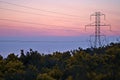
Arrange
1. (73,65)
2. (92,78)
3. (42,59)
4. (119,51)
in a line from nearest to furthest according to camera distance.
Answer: (92,78) < (73,65) < (42,59) < (119,51)

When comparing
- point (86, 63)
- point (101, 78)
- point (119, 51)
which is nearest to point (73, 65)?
point (86, 63)

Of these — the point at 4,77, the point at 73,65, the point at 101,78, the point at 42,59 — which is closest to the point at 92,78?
the point at 101,78

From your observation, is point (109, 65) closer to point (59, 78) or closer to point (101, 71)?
point (101, 71)

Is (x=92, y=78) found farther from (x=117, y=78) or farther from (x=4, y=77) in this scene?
(x=4, y=77)

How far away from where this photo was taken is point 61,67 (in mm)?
13086

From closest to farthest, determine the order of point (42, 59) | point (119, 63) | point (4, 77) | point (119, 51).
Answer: point (4, 77), point (119, 63), point (42, 59), point (119, 51)

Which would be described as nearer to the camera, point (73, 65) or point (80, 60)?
point (73, 65)

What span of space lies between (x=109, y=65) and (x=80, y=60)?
1.29 meters

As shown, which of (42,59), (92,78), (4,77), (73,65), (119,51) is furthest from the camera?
(119,51)

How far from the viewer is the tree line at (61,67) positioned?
1144cm

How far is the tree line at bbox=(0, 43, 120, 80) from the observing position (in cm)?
1144

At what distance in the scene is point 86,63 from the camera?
13641 millimetres

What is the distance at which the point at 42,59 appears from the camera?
1532cm

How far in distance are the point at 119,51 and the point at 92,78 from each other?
18.4ft
